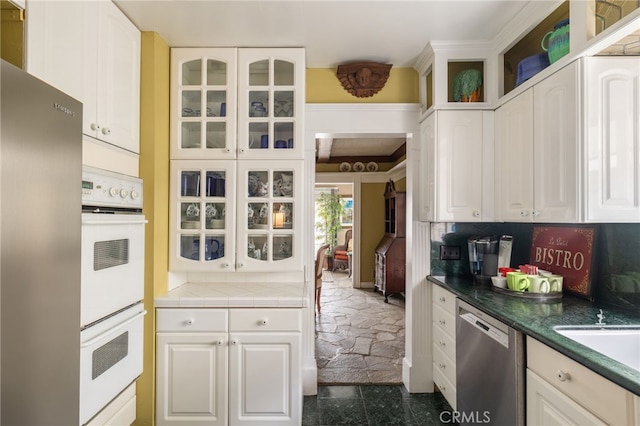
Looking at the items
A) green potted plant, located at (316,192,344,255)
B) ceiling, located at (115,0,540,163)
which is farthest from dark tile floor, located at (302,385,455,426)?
green potted plant, located at (316,192,344,255)

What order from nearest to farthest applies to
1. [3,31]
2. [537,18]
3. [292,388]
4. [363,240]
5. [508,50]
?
[3,31]
[537,18]
[292,388]
[508,50]
[363,240]

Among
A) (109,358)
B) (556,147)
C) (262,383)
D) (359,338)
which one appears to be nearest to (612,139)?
(556,147)

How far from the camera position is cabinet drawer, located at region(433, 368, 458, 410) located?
196cm

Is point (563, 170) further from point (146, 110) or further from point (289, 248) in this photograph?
point (146, 110)

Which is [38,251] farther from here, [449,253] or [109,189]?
[449,253]

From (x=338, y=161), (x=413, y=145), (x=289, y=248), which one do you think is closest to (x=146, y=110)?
(x=289, y=248)

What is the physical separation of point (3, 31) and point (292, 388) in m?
2.11

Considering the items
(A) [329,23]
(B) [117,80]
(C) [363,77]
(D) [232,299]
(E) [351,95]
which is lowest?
(D) [232,299]

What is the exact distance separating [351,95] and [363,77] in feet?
0.53

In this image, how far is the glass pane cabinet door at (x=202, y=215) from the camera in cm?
214

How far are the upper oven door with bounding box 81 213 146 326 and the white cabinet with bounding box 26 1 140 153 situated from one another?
1.47ft

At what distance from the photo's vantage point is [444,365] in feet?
7.02

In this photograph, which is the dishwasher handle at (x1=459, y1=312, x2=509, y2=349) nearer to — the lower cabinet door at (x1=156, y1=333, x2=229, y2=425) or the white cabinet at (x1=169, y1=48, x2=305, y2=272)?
the white cabinet at (x1=169, y1=48, x2=305, y2=272)

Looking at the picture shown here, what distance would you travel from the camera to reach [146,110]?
1935 millimetres
